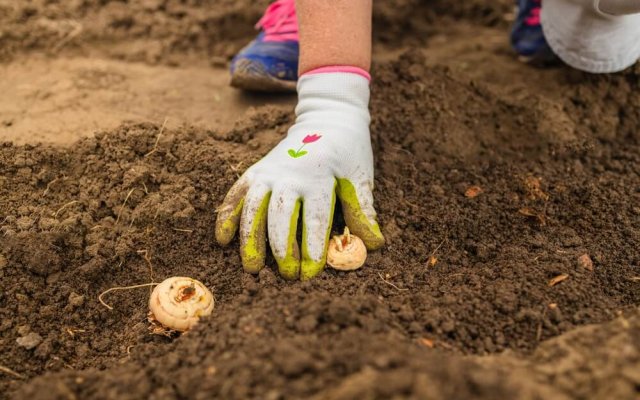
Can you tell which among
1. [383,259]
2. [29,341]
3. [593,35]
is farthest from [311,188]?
[593,35]

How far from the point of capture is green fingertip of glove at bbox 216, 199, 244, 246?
6.63 feet

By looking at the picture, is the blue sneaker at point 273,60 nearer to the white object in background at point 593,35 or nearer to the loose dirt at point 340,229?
the loose dirt at point 340,229

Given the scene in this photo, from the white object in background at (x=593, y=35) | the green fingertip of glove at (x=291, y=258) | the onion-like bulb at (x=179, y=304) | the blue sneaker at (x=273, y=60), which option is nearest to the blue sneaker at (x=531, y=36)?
the white object in background at (x=593, y=35)

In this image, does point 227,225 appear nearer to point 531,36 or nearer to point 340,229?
point 340,229

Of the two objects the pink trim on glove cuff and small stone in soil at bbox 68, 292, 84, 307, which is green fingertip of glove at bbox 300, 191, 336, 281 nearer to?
the pink trim on glove cuff

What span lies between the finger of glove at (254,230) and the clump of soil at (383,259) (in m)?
0.06

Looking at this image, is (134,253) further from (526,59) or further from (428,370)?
(526,59)

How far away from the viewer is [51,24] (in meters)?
3.38

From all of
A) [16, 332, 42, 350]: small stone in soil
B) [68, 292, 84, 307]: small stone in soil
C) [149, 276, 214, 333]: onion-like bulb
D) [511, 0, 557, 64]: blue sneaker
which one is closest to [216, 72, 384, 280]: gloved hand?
[149, 276, 214, 333]: onion-like bulb

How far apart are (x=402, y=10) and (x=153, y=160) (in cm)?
212

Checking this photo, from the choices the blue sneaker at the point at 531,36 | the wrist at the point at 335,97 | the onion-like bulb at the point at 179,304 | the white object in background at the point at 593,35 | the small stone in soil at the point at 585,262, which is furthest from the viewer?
the blue sneaker at the point at 531,36

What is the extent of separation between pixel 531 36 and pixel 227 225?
2.17 meters

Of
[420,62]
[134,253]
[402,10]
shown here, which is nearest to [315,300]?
[134,253]

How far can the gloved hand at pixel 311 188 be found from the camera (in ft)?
6.40
